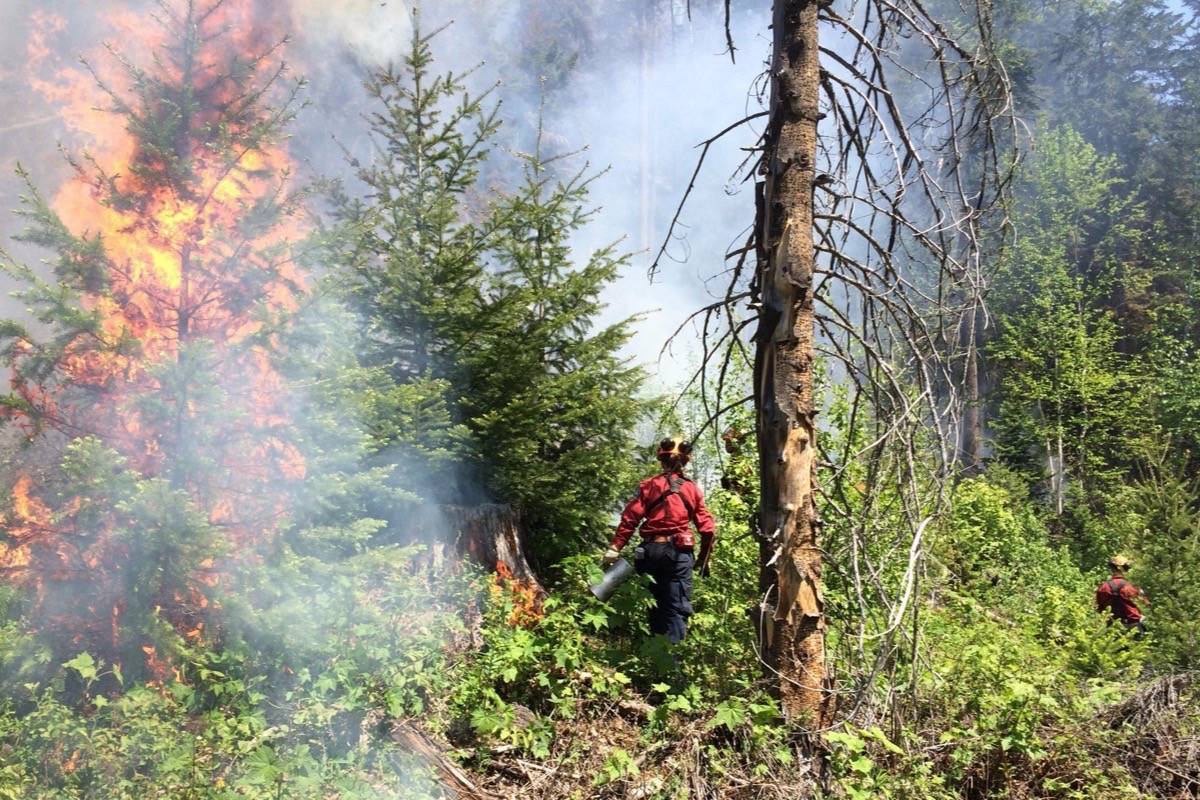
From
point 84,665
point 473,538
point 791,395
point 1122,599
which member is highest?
point 791,395

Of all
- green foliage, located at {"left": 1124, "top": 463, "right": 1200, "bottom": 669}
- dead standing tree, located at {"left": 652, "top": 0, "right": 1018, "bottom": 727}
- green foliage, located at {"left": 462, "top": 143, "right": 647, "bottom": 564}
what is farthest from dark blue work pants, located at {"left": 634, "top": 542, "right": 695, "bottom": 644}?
green foliage, located at {"left": 1124, "top": 463, "right": 1200, "bottom": 669}

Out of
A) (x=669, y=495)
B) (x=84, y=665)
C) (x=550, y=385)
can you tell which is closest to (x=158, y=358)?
(x=84, y=665)

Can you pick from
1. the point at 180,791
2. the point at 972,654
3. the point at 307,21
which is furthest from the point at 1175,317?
the point at 180,791

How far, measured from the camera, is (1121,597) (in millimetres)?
7660

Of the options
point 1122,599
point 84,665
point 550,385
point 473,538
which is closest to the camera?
point 84,665

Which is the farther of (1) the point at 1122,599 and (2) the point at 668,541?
(1) the point at 1122,599

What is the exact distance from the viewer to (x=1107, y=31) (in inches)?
1427

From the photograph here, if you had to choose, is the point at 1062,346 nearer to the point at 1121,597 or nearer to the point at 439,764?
the point at 1121,597

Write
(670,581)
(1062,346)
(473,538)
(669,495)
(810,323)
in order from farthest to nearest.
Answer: (1062,346) < (473,538) < (669,495) < (670,581) < (810,323)

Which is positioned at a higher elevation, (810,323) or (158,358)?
(810,323)

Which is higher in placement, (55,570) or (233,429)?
(233,429)

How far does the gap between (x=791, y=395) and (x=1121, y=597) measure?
614 cm

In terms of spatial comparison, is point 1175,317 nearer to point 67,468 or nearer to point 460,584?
point 460,584

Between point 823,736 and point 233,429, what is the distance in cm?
371
